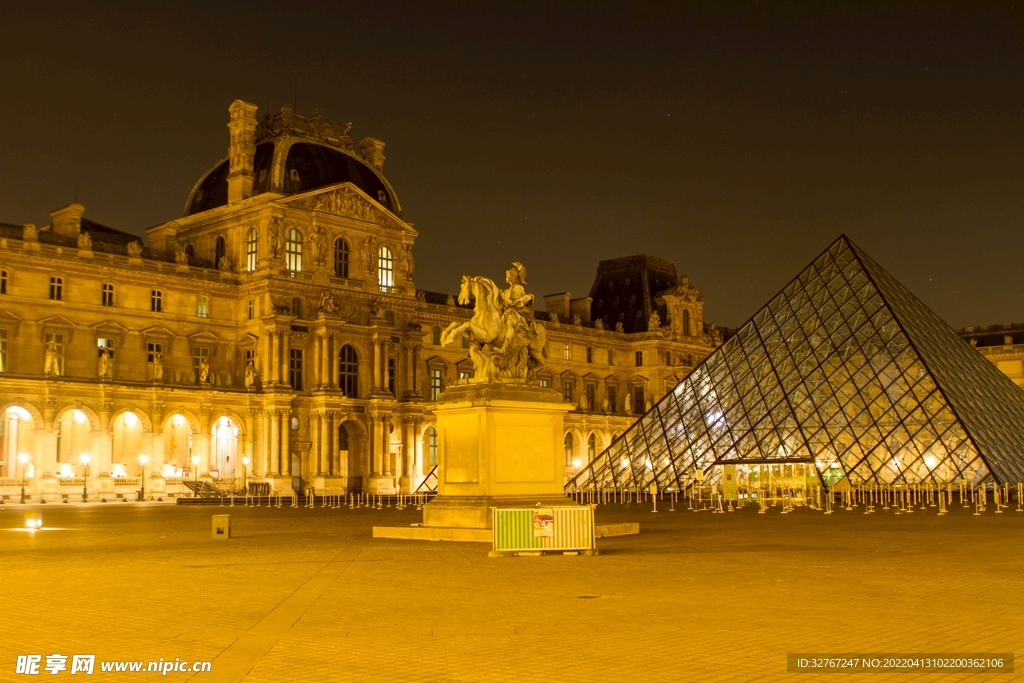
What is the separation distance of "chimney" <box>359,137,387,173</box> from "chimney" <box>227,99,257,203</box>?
8598 millimetres

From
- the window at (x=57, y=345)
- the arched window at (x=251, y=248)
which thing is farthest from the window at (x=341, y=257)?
the window at (x=57, y=345)

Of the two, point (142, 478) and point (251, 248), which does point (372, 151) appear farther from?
point (142, 478)

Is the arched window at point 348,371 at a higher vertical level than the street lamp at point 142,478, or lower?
higher

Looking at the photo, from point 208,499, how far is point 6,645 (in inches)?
1565

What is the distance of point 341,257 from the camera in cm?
6166

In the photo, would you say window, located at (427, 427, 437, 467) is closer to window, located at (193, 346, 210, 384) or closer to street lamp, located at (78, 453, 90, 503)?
window, located at (193, 346, 210, 384)

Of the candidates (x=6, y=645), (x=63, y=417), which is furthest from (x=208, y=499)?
(x=6, y=645)

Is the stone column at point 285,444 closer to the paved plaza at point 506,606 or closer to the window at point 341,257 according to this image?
the window at point 341,257

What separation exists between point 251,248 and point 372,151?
12.2 metres

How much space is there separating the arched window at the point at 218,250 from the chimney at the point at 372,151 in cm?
1106

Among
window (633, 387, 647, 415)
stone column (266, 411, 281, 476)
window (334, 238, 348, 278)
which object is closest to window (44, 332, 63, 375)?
stone column (266, 411, 281, 476)

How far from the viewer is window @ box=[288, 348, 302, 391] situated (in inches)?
2311

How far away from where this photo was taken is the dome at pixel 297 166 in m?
60.2

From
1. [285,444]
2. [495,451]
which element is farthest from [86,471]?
[495,451]
